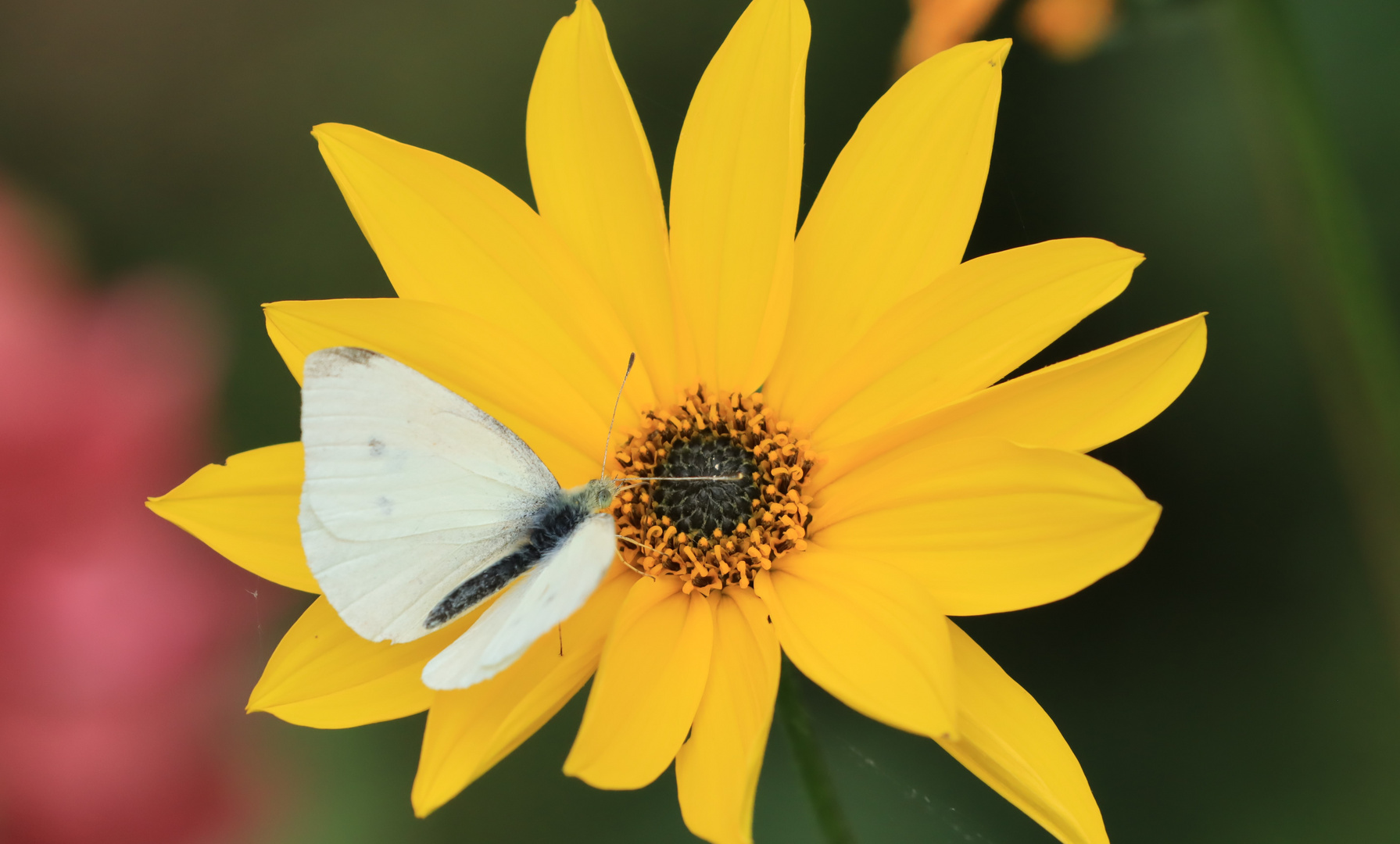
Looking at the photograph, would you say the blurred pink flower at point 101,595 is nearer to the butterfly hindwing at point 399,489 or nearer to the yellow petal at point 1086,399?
the butterfly hindwing at point 399,489

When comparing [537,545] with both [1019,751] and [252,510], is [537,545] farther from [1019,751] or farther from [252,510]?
[1019,751]

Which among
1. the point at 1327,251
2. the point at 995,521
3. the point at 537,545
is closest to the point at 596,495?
the point at 537,545

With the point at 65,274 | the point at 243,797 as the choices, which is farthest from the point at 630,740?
the point at 65,274

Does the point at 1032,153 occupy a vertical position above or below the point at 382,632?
above

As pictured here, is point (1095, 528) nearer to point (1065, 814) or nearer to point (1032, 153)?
point (1065, 814)

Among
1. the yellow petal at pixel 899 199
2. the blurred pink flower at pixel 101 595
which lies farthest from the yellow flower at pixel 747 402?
the blurred pink flower at pixel 101 595

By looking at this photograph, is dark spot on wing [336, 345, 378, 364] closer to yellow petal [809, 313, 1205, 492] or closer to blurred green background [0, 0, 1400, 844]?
yellow petal [809, 313, 1205, 492]
